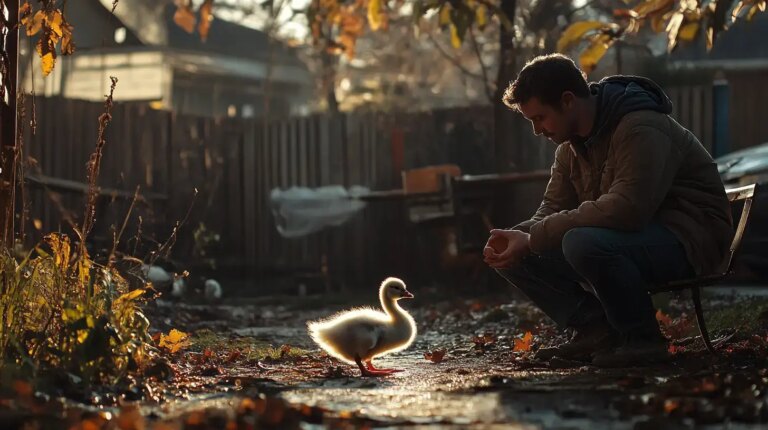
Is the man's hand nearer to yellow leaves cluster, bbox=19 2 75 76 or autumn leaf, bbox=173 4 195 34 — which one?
yellow leaves cluster, bbox=19 2 75 76

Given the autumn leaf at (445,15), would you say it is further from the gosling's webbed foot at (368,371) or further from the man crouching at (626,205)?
the gosling's webbed foot at (368,371)

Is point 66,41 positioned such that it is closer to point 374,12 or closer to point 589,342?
point 589,342

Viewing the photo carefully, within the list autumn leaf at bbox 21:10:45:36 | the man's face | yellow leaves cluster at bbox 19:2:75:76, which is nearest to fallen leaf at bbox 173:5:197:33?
autumn leaf at bbox 21:10:45:36

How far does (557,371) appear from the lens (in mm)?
6445

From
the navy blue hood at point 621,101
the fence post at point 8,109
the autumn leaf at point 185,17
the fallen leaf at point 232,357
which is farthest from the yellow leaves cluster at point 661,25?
the autumn leaf at point 185,17

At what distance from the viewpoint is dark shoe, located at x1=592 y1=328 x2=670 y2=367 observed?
6.41 m

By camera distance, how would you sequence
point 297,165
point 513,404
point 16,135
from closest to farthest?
1. point 513,404
2. point 16,135
3. point 297,165

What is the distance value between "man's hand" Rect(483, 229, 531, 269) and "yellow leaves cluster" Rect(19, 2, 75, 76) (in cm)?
269

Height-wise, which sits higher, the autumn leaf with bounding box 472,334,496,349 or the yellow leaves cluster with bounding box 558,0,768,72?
the yellow leaves cluster with bounding box 558,0,768,72

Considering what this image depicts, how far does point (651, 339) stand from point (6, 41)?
13.2 ft

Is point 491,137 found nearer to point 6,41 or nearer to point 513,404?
point 6,41

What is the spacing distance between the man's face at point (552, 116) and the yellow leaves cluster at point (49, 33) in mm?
2675

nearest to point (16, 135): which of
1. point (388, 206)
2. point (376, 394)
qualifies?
point (376, 394)

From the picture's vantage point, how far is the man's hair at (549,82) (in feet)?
21.1
